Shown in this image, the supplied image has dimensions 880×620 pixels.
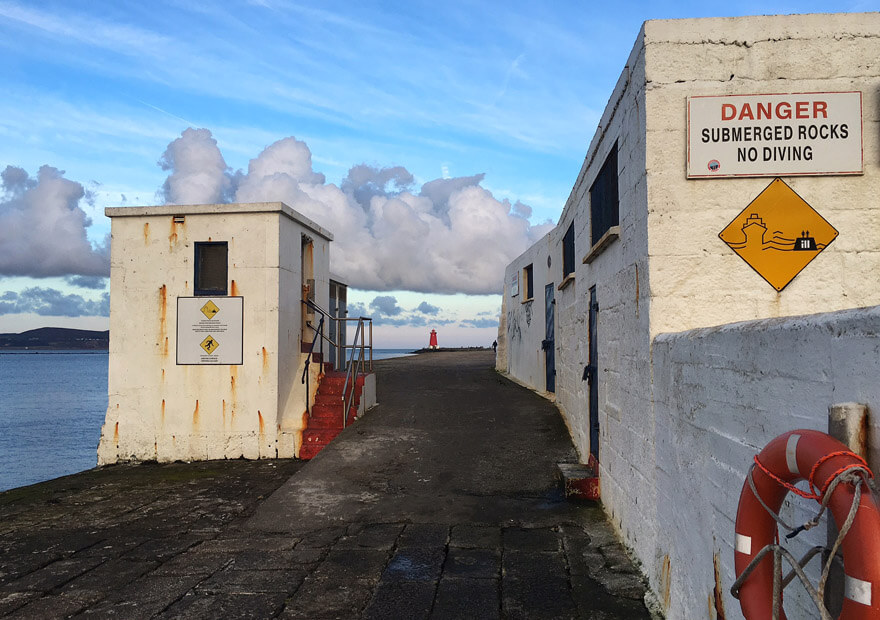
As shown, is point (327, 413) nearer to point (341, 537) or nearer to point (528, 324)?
point (341, 537)

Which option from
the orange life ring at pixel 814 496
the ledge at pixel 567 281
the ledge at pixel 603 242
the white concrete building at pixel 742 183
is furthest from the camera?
the ledge at pixel 567 281

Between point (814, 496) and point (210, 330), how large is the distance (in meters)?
10.1

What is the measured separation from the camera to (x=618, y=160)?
19.5 feet

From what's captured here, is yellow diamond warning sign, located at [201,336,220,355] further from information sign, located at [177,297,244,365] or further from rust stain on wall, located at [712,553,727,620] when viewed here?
rust stain on wall, located at [712,553,727,620]

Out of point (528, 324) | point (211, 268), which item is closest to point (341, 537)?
point (211, 268)

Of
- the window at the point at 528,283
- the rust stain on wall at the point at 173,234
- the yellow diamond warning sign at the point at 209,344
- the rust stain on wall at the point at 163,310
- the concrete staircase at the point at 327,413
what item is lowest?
the concrete staircase at the point at 327,413

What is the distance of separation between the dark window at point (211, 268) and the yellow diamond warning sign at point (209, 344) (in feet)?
2.59

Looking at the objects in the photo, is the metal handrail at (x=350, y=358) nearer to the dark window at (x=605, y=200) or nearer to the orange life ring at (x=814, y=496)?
the dark window at (x=605, y=200)

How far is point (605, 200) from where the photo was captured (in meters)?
6.73

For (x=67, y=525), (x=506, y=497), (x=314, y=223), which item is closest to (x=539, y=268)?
(x=314, y=223)

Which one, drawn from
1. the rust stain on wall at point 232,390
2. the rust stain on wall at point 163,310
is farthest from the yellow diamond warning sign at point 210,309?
the rust stain on wall at point 232,390

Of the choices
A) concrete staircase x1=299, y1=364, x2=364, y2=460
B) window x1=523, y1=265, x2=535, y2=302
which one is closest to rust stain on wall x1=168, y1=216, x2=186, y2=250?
concrete staircase x1=299, y1=364, x2=364, y2=460

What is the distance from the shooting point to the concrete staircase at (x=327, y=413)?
10.7 m

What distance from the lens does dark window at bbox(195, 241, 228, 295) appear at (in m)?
10.8
